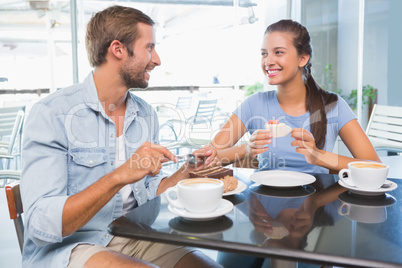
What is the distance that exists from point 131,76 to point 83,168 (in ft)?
1.24

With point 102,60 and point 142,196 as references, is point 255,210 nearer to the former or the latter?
point 142,196

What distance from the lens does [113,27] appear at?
1391mm

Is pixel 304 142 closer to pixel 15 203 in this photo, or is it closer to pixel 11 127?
pixel 15 203

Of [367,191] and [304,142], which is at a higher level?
[304,142]

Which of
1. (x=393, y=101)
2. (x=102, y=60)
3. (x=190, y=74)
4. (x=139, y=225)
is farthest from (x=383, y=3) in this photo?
(x=139, y=225)

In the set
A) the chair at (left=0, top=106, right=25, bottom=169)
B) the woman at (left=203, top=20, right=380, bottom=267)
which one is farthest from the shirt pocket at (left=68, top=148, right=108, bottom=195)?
the chair at (left=0, top=106, right=25, bottom=169)

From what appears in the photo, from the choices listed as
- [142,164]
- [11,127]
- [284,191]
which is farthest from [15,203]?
[11,127]

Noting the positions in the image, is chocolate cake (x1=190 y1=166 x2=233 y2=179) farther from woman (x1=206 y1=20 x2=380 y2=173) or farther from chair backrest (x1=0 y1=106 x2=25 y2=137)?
chair backrest (x1=0 y1=106 x2=25 y2=137)

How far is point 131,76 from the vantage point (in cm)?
138

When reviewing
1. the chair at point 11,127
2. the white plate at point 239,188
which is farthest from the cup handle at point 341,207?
the chair at point 11,127

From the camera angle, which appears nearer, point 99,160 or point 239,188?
point 239,188

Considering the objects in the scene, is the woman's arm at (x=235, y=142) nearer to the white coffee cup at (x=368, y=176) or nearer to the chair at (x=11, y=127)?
the white coffee cup at (x=368, y=176)

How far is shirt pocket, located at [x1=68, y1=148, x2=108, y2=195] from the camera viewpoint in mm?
1187

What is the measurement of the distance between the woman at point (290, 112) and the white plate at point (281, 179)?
345mm
